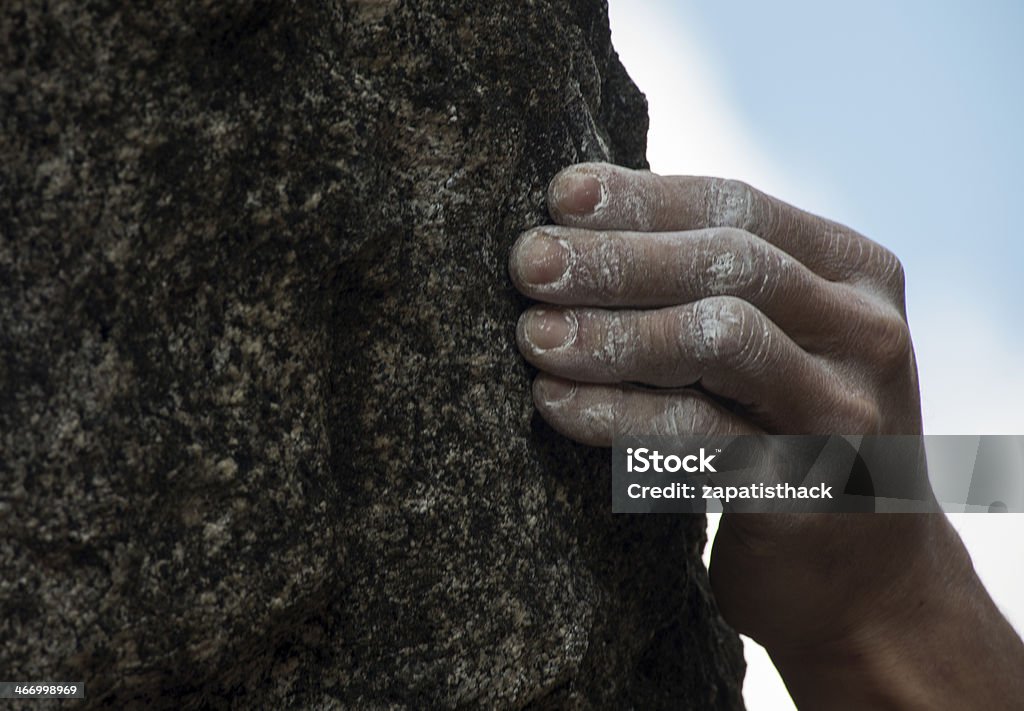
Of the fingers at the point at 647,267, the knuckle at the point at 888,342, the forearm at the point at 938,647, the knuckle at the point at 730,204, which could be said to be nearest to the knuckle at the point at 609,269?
the fingers at the point at 647,267

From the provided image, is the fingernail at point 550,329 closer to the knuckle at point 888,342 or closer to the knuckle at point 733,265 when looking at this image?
the knuckle at point 733,265

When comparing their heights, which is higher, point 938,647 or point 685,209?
point 685,209

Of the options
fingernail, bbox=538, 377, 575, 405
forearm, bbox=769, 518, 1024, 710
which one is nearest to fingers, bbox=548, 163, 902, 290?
fingernail, bbox=538, 377, 575, 405

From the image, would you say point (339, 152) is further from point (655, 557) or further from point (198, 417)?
point (655, 557)

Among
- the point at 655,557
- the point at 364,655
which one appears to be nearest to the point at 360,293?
the point at 364,655

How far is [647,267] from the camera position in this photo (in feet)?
2.55

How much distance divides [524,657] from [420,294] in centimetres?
30

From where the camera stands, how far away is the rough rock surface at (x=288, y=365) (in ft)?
1.98

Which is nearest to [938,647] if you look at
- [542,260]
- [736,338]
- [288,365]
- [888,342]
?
[888,342]

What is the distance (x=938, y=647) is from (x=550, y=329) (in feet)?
1.86

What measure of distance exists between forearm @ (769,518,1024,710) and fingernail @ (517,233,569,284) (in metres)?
0.51

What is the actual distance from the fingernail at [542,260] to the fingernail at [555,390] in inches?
3.4

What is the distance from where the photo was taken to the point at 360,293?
2.44 feet

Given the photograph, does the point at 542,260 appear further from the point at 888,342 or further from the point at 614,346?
the point at 888,342
